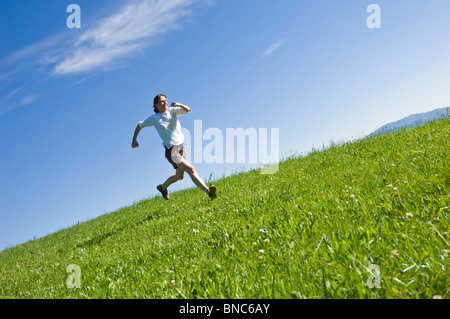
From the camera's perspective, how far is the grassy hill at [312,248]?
2066mm

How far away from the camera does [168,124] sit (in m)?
8.38

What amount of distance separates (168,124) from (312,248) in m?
6.37

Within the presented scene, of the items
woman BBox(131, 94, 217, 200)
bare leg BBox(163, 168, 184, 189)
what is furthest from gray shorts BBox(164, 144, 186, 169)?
bare leg BBox(163, 168, 184, 189)

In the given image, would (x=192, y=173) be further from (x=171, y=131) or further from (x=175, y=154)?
(x=171, y=131)

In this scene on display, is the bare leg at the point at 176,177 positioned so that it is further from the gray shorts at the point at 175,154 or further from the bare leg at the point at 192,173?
the bare leg at the point at 192,173

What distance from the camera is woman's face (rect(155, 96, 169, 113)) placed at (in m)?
8.46

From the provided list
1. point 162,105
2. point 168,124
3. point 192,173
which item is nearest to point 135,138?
point 168,124

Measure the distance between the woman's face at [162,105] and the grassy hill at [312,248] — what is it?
12.3ft

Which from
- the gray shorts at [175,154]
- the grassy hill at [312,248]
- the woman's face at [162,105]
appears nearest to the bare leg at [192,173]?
the gray shorts at [175,154]

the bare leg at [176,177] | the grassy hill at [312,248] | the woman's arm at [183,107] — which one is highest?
the woman's arm at [183,107]

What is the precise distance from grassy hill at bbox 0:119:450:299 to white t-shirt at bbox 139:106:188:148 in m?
2.96

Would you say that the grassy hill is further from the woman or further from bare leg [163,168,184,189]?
bare leg [163,168,184,189]

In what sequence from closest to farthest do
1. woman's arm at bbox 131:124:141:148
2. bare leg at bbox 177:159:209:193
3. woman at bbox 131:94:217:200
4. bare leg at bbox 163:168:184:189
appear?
bare leg at bbox 177:159:209:193 → woman at bbox 131:94:217:200 → woman's arm at bbox 131:124:141:148 → bare leg at bbox 163:168:184:189

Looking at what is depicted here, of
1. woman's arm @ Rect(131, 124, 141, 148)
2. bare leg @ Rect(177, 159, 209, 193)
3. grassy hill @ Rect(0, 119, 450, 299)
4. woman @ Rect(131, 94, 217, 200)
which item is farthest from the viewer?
woman's arm @ Rect(131, 124, 141, 148)
